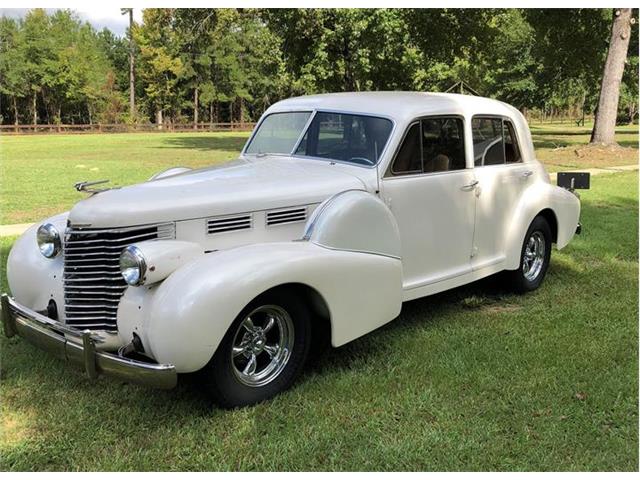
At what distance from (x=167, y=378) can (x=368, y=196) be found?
182 cm

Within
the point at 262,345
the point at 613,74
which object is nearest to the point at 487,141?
the point at 262,345

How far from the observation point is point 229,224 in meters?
3.79

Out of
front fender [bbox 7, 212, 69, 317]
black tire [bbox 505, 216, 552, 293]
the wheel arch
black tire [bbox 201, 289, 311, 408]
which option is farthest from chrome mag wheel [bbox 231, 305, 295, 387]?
black tire [bbox 505, 216, 552, 293]

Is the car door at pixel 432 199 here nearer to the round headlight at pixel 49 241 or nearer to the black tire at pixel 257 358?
the black tire at pixel 257 358

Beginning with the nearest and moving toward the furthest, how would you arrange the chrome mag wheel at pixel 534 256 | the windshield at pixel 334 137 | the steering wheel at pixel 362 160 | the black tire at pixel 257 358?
1. the black tire at pixel 257 358
2. the steering wheel at pixel 362 160
3. the windshield at pixel 334 137
4. the chrome mag wheel at pixel 534 256

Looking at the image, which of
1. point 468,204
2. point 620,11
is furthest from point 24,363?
point 620,11

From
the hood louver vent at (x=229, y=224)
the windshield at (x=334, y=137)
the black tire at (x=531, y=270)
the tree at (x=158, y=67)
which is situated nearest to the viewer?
the hood louver vent at (x=229, y=224)

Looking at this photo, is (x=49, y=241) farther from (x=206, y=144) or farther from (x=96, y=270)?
(x=206, y=144)

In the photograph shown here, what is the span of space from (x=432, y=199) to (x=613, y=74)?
16710 mm

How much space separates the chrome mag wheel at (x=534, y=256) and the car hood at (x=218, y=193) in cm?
254

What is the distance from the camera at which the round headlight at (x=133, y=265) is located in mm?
3252

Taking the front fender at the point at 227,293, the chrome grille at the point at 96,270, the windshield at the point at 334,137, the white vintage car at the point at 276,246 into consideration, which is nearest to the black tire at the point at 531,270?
the white vintage car at the point at 276,246

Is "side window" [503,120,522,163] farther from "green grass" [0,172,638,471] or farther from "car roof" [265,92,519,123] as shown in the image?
"green grass" [0,172,638,471]

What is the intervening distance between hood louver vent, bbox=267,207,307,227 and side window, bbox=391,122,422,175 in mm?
872
